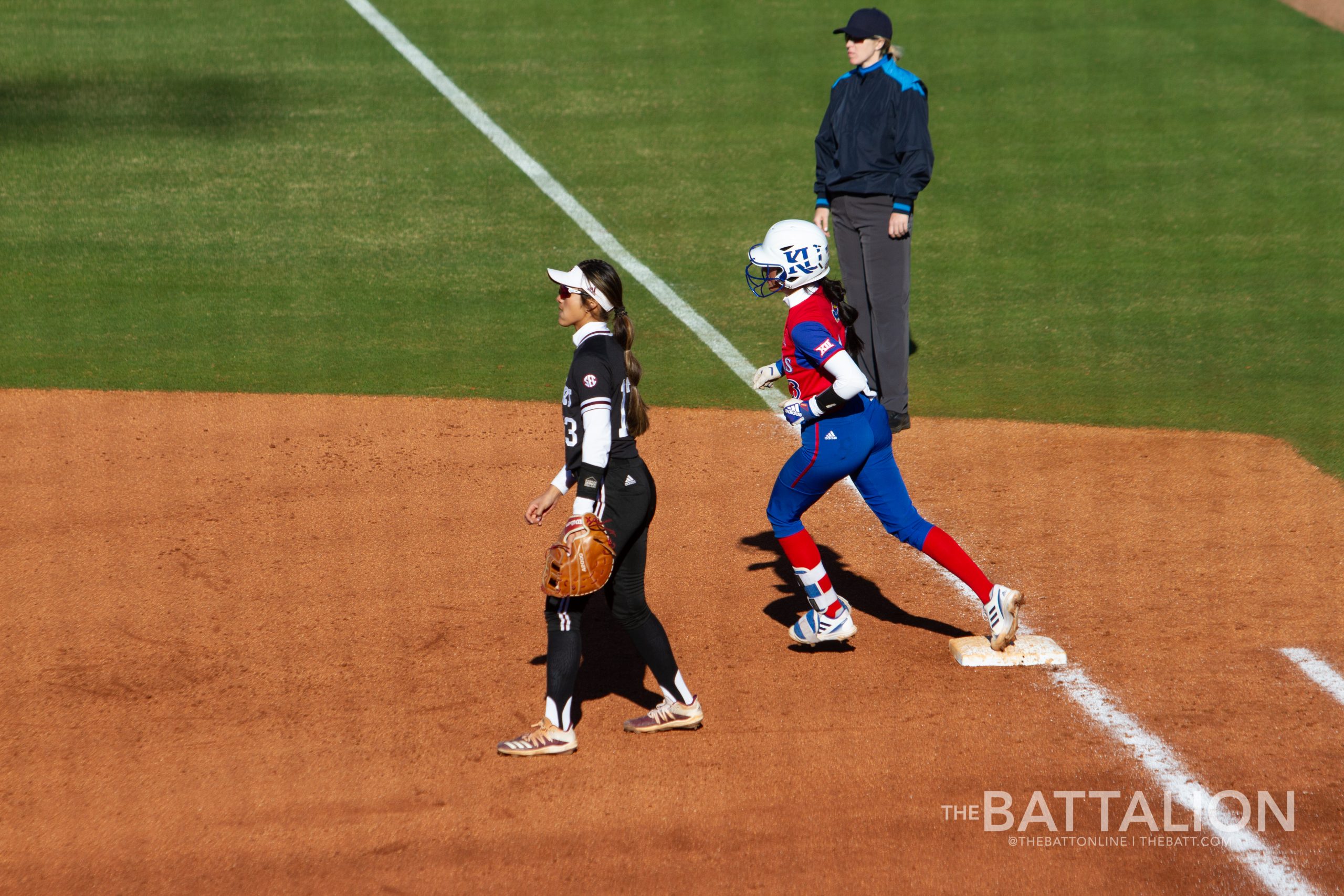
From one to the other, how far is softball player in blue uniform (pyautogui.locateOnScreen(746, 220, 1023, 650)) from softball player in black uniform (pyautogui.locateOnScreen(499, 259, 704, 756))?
848mm

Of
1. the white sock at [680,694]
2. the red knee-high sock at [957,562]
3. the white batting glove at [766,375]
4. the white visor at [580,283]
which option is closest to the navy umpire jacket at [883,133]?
the white batting glove at [766,375]

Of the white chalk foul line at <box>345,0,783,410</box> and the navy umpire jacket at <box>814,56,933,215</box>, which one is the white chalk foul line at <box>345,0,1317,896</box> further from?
the navy umpire jacket at <box>814,56,933,215</box>

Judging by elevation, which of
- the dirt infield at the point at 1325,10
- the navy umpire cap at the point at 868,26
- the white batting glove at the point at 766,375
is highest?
the dirt infield at the point at 1325,10

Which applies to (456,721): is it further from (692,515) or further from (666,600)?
(692,515)

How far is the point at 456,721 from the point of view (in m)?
5.34

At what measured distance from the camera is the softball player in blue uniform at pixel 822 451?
5.64 metres

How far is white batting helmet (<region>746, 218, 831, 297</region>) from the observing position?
18.5 feet

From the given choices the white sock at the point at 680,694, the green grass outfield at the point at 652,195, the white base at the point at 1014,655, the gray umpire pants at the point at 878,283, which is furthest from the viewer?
the green grass outfield at the point at 652,195

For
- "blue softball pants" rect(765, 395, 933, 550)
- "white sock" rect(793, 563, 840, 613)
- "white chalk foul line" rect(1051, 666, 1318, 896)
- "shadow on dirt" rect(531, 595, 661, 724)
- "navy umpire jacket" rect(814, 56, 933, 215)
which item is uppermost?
"navy umpire jacket" rect(814, 56, 933, 215)

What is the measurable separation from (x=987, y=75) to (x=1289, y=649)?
985 cm

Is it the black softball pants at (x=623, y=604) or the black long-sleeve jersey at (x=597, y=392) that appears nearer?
the black long-sleeve jersey at (x=597, y=392)

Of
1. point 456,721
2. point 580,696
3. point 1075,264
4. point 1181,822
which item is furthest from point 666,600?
point 1075,264

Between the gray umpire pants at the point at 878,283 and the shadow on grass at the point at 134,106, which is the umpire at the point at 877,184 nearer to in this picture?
the gray umpire pants at the point at 878,283

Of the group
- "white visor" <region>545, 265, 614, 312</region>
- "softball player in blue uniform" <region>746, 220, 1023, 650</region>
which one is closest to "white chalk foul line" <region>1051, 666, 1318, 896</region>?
"softball player in blue uniform" <region>746, 220, 1023, 650</region>
